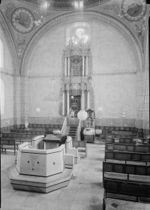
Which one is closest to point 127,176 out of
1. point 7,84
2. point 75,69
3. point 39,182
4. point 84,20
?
point 39,182

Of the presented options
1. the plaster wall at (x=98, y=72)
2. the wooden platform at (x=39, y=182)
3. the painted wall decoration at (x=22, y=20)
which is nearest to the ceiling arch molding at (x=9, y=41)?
the painted wall decoration at (x=22, y=20)

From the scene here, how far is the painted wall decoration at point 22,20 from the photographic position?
17125mm

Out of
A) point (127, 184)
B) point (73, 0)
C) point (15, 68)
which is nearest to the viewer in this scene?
point (127, 184)

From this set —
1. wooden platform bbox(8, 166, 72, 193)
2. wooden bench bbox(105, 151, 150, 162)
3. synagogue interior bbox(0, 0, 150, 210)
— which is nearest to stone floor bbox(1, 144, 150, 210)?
wooden platform bbox(8, 166, 72, 193)

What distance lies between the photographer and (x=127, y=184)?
5422 mm

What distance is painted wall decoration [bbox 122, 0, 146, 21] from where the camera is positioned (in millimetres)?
15598

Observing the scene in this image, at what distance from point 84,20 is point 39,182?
16.3m

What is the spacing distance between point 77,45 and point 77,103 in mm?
5678

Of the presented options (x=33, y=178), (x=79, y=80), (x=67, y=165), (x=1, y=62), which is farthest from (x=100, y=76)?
(x=33, y=178)

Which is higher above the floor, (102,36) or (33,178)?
(102,36)

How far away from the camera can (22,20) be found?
17.7 meters

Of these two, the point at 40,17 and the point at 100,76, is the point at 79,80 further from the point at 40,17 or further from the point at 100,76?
the point at 40,17

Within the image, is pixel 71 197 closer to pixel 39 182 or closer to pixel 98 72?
pixel 39 182

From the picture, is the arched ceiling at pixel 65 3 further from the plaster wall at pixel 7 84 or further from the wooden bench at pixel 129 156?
the wooden bench at pixel 129 156
